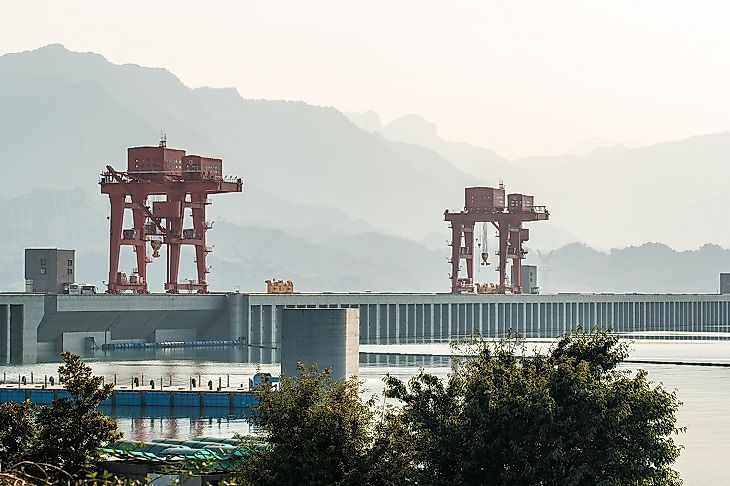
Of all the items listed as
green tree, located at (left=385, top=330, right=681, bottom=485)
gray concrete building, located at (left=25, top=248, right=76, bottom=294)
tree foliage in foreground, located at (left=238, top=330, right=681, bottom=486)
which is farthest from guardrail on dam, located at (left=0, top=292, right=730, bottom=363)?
tree foliage in foreground, located at (left=238, top=330, right=681, bottom=486)

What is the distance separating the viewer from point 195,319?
14138cm

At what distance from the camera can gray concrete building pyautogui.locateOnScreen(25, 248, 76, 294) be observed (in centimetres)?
12738

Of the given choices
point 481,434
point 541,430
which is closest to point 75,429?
point 481,434

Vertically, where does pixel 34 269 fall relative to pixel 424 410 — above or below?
above

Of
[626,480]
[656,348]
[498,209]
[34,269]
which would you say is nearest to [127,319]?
[34,269]

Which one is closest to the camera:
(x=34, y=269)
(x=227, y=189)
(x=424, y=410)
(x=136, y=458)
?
(x=424, y=410)

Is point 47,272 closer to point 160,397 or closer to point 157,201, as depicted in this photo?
point 157,201

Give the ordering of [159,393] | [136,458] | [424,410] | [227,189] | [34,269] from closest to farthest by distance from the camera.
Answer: [424,410] → [136,458] → [159,393] → [34,269] → [227,189]

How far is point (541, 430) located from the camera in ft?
119

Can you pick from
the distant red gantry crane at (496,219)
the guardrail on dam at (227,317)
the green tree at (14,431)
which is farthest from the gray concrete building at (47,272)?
the green tree at (14,431)

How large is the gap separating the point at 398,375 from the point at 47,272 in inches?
1593

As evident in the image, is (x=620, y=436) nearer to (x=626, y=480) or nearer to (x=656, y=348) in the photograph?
(x=626, y=480)

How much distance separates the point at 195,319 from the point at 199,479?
105m

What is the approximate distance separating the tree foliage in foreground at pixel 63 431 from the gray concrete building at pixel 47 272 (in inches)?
3741
